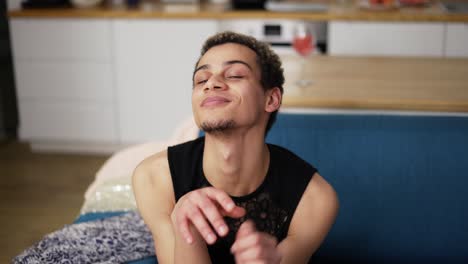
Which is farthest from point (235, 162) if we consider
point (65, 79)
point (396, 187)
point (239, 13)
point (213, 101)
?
point (65, 79)

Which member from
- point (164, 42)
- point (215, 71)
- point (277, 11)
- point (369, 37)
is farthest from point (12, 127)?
point (215, 71)

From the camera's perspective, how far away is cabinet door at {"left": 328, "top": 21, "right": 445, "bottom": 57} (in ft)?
12.9

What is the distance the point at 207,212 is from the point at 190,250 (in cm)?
18

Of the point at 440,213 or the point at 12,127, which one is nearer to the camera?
the point at 440,213

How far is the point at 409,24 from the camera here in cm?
393

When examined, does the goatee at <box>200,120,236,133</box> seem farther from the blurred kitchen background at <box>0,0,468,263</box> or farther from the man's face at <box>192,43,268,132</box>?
the blurred kitchen background at <box>0,0,468,263</box>

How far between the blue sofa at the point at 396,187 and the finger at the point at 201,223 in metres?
0.91

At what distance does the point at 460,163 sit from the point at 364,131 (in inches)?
11.4

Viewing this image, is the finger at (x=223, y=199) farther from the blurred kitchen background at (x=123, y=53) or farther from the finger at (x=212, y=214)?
the blurred kitchen background at (x=123, y=53)

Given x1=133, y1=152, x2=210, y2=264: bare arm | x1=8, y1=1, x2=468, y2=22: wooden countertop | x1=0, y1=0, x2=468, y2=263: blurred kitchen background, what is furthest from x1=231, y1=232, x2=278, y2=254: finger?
x1=8, y1=1, x2=468, y2=22: wooden countertop

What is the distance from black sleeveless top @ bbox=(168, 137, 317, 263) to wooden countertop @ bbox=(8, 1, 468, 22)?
96.9 inches

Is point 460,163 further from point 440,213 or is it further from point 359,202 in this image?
point 359,202

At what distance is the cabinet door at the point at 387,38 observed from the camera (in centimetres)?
393

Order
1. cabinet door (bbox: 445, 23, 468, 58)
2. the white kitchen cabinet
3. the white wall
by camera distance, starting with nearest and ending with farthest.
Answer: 1. cabinet door (bbox: 445, 23, 468, 58)
2. the white kitchen cabinet
3. the white wall
